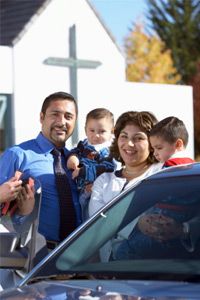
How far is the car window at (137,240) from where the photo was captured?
3.23 m

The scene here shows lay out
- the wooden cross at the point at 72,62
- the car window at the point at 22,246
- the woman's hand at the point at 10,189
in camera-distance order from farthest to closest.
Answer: the wooden cross at the point at 72,62 < the woman's hand at the point at 10,189 < the car window at the point at 22,246

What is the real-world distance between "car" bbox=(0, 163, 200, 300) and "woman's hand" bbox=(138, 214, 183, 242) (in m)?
0.03

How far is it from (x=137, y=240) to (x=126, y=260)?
182 millimetres

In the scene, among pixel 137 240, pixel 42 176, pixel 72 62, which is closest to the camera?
pixel 137 240

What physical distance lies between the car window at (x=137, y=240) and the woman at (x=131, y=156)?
104 centimetres

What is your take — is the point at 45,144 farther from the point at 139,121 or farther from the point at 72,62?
the point at 72,62

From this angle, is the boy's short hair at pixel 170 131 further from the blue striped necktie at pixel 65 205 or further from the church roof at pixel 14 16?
the church roof at pixel 14 16

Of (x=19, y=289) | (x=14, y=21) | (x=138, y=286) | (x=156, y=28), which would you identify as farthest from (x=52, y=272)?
(x=156, y=28)

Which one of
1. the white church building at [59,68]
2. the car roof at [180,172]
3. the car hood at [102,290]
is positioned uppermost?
the white church building at [59,68]

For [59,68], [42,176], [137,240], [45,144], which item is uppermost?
[59,68]

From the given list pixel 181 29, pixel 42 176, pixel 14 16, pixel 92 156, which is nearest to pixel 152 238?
pixel 42 176

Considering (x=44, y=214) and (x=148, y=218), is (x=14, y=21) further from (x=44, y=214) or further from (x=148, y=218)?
(x=148, y=218)

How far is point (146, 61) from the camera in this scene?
38.2 metres

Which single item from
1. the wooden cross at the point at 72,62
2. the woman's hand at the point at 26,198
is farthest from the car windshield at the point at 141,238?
the wooden cross at the point at 72,62
